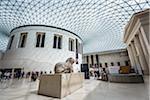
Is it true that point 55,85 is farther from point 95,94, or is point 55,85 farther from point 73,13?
point 73,13

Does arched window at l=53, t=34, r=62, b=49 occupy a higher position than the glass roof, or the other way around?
the glass roof

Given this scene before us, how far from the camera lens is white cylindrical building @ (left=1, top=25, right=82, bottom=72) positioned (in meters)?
25.9

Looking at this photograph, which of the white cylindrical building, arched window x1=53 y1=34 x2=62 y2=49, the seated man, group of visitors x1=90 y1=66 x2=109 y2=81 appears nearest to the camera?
Answer: the seated man

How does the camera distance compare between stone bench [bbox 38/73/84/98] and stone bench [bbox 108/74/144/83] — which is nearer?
stone bench [bbox 38/73/84/98]

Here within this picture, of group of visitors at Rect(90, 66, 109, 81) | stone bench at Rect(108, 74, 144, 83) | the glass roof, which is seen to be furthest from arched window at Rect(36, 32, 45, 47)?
stone bench at Rect(108, 74, 144, 83)

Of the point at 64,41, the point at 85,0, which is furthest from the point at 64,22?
the point at 85,0

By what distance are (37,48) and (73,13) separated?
1390 centimetres

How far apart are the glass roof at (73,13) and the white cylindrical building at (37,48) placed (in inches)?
116

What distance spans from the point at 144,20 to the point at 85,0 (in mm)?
15704

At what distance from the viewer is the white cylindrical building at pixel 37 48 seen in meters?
25.9

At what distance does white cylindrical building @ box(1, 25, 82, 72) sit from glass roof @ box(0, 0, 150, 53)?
9.69ft

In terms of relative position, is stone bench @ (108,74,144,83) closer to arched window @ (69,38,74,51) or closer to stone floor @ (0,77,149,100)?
stone floor @ (0,77,149,100)

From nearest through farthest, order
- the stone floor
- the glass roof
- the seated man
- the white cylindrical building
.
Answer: the stone floor < the seated man < the glass roof < the white cylindrical building

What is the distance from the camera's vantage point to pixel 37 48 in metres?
27.0
